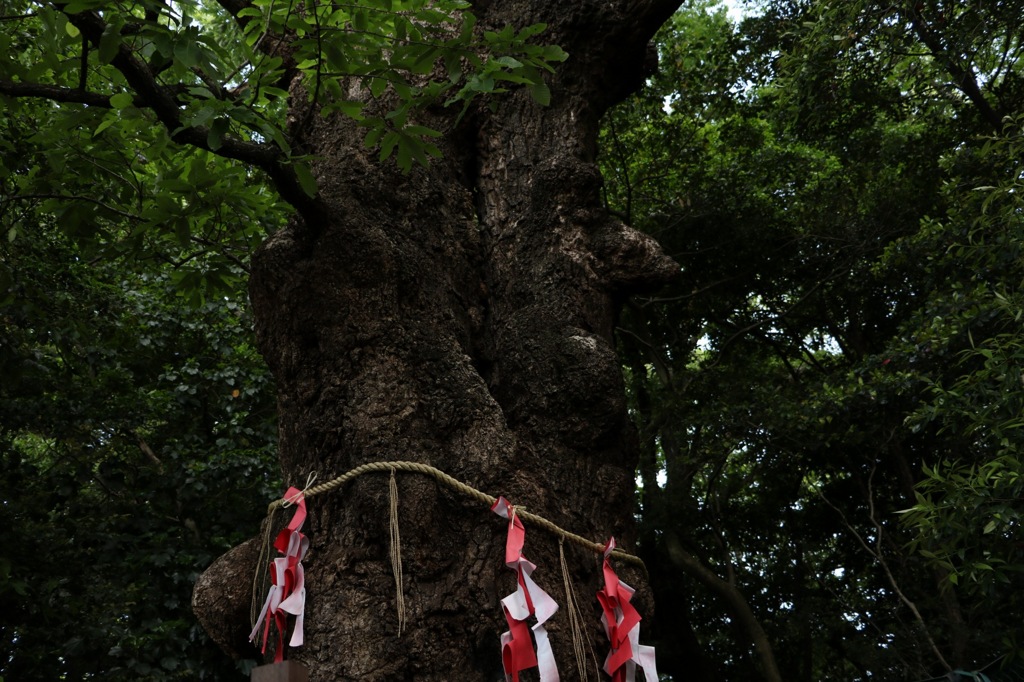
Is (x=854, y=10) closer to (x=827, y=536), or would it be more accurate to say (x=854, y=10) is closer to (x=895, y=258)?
(x=895, y=258)

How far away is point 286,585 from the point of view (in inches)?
89.8

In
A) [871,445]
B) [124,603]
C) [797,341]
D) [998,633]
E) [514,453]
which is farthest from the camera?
[797,341]

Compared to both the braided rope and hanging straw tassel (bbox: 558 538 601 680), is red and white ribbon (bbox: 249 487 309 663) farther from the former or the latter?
hanging straw tassel (bbox: 558 538 601 680)

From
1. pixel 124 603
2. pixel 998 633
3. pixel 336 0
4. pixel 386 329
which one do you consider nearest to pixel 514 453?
pixel 386 329

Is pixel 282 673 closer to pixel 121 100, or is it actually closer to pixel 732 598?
pixel 121 100

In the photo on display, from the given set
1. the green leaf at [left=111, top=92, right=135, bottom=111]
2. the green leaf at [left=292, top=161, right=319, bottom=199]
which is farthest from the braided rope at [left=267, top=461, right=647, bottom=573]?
the green leaf at [left=111, top=92, right=135, bottom=111]

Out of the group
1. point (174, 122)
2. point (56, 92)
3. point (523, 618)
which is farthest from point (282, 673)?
point (56, 92)

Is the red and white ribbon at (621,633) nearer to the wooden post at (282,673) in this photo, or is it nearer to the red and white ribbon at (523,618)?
the red and white ribbon at (523,618)

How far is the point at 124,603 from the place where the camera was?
506 cm

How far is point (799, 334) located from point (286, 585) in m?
8.06

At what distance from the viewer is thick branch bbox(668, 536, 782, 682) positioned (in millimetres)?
8109

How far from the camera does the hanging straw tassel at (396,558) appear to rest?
2143mm

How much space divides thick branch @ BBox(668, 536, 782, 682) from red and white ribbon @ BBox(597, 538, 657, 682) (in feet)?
20.4

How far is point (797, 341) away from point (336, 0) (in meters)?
7.75
